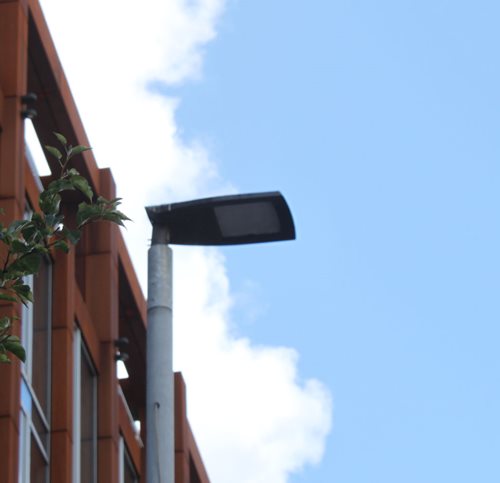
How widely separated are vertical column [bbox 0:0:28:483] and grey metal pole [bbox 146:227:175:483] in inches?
312

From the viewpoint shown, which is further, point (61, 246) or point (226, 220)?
point (226, 220)

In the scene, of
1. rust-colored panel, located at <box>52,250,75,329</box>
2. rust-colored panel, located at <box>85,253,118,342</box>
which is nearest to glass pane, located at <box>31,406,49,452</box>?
rust-colored panel, located at <box>52,250,75,329</box>

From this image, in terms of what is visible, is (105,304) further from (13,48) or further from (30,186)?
(13,48)

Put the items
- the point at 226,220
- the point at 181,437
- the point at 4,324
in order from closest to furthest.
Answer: the point at 4,324
the point at 226,220
the point at 181,437

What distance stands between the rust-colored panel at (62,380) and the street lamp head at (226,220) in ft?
35.6

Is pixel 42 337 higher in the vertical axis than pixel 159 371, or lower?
higher

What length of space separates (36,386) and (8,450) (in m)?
3.05

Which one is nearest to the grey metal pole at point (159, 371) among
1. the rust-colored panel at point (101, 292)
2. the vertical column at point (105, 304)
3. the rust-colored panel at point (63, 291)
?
the rust-colored panel at point (63, 291)

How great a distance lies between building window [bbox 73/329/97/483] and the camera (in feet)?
80.0

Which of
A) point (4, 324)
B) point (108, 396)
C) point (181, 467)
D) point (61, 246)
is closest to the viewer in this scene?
point (61, 246)

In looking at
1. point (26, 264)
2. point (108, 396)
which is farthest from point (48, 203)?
point (108, 396)

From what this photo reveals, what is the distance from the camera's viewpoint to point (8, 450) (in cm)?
1958

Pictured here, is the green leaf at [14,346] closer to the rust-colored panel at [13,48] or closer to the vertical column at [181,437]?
the rust-colored panel at [13,48]

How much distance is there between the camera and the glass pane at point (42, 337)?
74.8 feet
